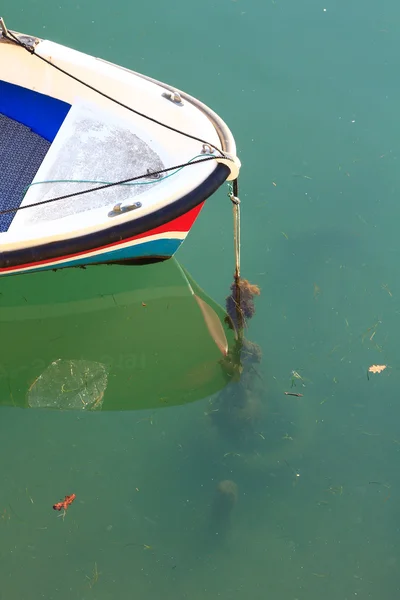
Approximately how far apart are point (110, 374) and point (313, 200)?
1944mm

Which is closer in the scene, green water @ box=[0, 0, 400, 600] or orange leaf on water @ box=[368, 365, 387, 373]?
green water @ box=[0, 0, 400, 600]

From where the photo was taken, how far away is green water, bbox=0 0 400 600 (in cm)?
425

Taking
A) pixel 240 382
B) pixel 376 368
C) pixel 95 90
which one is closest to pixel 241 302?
pixel 240 382

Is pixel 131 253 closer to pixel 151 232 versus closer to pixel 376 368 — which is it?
pixel 151 232

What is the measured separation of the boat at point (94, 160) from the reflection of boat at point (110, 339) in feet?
1.06

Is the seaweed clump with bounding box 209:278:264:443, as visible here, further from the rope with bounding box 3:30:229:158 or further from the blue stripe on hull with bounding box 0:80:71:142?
the blue stripe on hull with bounding box 0:80:71:142

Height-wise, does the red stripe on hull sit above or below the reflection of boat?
above

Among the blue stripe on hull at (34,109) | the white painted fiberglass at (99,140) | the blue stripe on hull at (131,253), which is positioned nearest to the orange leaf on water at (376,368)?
the blue stripe on hull at (131,253)

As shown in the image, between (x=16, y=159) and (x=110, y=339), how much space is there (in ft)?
4.39

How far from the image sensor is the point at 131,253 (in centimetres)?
473

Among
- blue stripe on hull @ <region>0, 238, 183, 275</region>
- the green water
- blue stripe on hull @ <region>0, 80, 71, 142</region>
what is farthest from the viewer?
blue stripe on hull @ <region>0, 80, 71, 142</region>

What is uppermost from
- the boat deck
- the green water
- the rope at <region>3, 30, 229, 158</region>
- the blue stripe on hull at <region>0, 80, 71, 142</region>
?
the rope at <region>3, 30, 229, 158</region>

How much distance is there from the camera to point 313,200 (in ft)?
18.1

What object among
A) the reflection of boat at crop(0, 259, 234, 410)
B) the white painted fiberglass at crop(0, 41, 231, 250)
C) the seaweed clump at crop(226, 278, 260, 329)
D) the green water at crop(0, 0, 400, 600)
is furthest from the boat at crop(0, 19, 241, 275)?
the green water at crop(0, 0, 400, 600)
